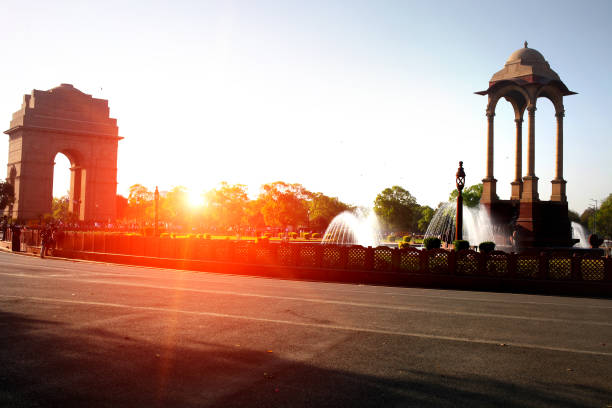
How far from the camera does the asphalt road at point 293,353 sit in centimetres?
548

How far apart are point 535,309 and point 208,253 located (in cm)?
1587

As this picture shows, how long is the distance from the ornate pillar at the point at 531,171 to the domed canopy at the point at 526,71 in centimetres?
201

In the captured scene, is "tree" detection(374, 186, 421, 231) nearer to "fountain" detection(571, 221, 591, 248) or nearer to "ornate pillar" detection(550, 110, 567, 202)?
"fountain" detection(571, 221, 591, 248)

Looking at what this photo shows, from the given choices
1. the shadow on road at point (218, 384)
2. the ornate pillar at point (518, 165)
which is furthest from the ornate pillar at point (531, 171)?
the shadow on road at point (218, 384)

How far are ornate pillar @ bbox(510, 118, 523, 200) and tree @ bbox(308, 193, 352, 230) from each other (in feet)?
206

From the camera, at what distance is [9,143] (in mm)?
88375

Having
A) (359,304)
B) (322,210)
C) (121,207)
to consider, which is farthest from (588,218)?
(359,304)

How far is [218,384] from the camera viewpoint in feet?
19.0

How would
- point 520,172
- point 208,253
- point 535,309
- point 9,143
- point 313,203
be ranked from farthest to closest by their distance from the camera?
point 313,203 → point 9,143 → point 520,172 → point 208,253 → point 535,309

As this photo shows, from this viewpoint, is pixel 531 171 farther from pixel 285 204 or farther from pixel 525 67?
pixel 285 204

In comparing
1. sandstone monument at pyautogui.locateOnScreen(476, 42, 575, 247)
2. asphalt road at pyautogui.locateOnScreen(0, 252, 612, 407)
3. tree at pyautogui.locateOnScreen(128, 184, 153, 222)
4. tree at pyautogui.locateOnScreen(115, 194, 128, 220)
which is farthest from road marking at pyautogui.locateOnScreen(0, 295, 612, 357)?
Answer: tree at pyautogui.locateOnScreen(115, 194, 128, 220)

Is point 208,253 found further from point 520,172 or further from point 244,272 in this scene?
point 520,172

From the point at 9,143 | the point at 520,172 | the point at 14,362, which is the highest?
the point at 9,143

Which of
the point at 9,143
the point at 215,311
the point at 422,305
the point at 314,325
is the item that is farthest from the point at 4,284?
the point at 9,143
